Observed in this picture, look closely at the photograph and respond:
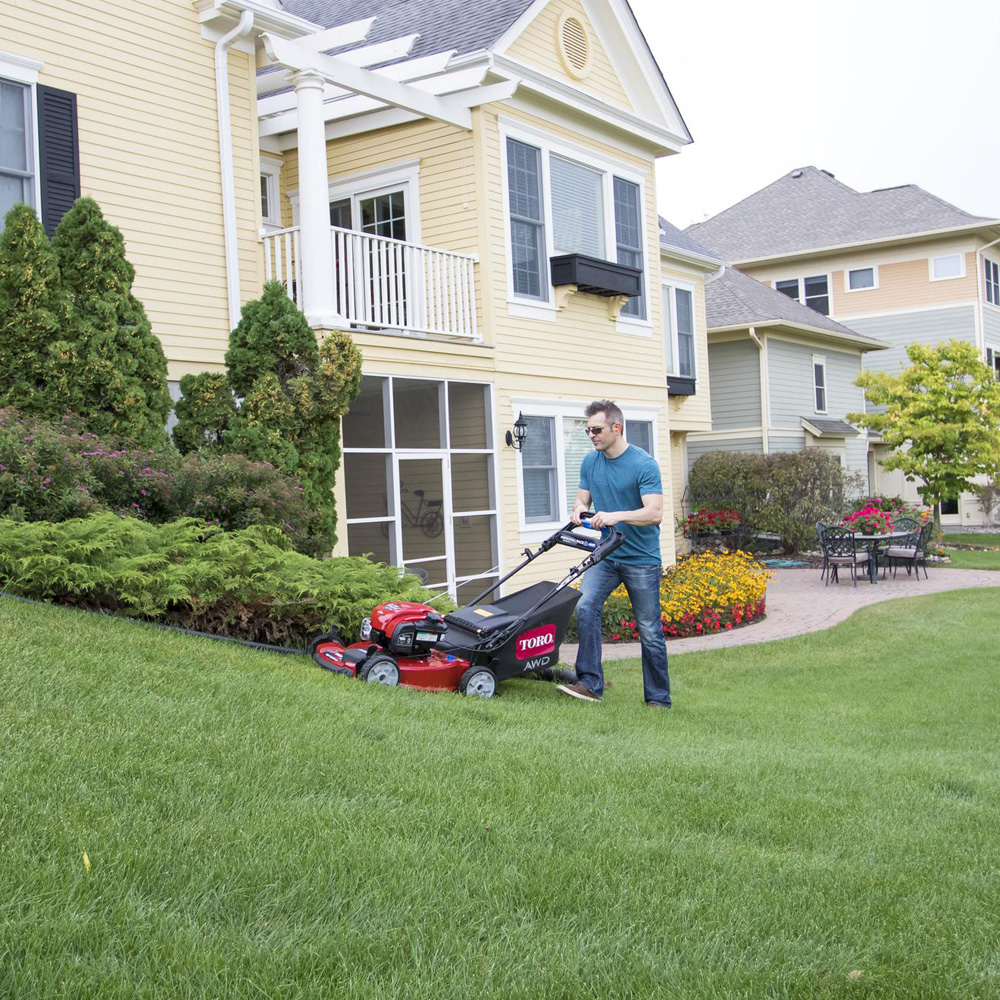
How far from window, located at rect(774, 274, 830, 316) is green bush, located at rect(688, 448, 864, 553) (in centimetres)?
1075

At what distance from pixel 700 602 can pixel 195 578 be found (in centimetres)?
827

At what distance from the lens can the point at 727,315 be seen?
26.9m

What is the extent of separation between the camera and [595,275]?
50.8ft

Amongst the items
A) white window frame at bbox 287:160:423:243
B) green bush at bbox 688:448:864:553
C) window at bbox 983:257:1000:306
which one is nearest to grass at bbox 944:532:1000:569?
green bush at bbox 688:448:864:553

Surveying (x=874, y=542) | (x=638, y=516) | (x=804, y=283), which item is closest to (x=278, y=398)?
(x=638, y=516)

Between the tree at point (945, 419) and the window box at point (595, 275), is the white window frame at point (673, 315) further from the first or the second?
the window box at point (595, 275)

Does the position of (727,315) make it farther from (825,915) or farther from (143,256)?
(825,915)

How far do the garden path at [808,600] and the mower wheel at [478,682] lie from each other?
358 cm

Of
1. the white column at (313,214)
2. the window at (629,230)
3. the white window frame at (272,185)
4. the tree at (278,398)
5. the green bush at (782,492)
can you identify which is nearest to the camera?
the tree at (278,398)

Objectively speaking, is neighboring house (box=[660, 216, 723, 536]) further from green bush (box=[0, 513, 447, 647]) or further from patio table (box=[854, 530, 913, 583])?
green bush (box=[0, 513, 447, 647])

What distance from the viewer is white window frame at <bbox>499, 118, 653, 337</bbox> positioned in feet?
47.4

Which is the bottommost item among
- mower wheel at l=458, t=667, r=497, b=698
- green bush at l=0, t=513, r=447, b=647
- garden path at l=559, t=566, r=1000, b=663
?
garden path at l=559, t=566, r=1000, b=663

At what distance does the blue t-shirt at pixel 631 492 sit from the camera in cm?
754

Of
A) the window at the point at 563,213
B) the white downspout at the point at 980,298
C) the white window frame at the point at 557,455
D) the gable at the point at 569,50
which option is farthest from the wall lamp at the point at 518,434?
the white downspout at the point at 980,298
